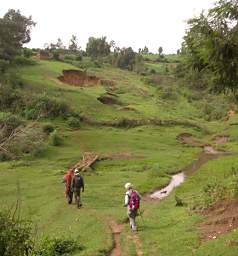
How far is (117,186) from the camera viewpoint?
35.2 meters

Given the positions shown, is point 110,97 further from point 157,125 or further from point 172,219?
point 172,219

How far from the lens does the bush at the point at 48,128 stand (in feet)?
180

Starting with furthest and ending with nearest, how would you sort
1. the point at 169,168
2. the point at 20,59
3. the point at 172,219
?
the point at 20,59 → the point at 169,168 → the point at 172,219

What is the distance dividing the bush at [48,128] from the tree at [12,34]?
59.9 ft

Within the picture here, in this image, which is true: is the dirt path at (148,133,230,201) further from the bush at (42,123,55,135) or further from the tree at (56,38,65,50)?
the tree at (56,38,65,50)

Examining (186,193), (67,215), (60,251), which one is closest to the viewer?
(60,251)

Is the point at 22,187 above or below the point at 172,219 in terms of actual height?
below

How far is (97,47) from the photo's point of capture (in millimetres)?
131125

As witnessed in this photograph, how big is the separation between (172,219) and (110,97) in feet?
180

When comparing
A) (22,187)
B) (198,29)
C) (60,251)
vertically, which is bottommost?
(22,187)

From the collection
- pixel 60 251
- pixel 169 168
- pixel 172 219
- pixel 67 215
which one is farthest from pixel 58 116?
pixel 60 251

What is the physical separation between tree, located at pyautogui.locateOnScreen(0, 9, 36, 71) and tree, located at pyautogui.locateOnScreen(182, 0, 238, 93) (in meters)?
54.2

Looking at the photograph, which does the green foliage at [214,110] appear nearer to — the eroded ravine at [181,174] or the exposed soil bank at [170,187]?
the eroded ravine at [181,174]

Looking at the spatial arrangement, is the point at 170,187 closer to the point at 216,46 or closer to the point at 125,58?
the point at 216,46
